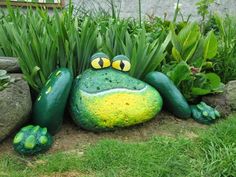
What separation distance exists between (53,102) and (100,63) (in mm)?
499

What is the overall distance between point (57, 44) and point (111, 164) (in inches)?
42.9

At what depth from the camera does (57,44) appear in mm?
3045

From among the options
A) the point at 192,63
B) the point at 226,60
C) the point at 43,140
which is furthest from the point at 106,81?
the point at 226,60

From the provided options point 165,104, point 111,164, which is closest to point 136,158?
point 111,164

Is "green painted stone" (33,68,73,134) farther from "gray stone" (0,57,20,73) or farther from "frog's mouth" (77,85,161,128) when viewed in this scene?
"gray stone" (0,57,20,73)

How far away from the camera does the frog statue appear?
279cm

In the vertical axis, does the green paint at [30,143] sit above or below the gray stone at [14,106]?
below

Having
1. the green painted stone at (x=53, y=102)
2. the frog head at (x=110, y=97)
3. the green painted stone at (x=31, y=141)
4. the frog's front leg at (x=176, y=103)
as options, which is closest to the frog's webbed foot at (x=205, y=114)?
the frog's front leg at (x=176, y=103)

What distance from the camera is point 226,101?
335cm

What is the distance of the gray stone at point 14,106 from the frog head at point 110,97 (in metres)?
0.36

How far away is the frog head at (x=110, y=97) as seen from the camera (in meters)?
2.87

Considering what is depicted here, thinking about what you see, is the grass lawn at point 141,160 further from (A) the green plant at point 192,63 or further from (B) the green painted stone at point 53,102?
(A) the green plant at point 192,63

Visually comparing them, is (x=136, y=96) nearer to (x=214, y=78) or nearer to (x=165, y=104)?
(x=165, y=104)

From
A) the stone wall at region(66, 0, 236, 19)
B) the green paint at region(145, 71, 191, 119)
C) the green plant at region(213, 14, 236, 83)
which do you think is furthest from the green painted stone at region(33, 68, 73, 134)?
the stone wall at region(66, 0, 236, 19)
